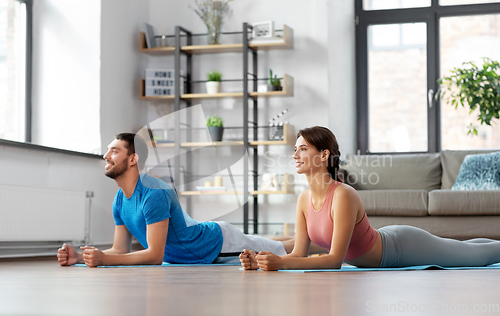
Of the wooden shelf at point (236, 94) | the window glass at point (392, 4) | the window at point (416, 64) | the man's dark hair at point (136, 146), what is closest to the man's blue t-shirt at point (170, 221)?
the man's dark hair at point (136, 146)

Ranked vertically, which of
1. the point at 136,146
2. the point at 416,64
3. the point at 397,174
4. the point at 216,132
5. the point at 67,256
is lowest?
the point at 67,256

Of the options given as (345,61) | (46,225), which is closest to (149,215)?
(46,225)

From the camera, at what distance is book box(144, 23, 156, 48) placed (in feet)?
17.6

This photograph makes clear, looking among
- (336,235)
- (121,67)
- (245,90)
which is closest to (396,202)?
(245,90)

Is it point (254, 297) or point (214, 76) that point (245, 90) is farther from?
point (254, 297)

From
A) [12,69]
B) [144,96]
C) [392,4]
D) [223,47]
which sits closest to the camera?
→ [12,69]

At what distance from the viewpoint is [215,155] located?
562 cm

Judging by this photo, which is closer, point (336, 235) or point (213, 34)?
point (336, 235)

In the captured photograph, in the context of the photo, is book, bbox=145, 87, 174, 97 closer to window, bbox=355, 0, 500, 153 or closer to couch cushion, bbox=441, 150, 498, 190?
window, bbox=355, 0, 500, 153

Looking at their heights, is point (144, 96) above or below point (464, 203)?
above

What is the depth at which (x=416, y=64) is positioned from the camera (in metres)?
5.54

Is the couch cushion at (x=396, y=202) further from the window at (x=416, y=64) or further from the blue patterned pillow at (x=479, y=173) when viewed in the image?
the window at (x=416, y=64)

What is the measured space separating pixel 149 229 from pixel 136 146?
0.39 m

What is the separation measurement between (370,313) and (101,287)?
30.2 inches
